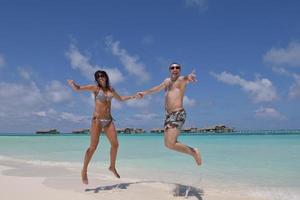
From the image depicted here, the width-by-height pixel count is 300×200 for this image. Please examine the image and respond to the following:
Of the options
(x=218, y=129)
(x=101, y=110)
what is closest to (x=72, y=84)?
(x=101, y=110)

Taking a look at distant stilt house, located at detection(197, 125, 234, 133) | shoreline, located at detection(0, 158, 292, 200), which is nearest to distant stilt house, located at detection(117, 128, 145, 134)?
distant stilt house, located at detection(197, 125, 234, 133)

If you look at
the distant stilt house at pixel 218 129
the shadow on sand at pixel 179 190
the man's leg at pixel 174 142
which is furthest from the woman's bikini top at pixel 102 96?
the distant stilt house at pixel 218 129

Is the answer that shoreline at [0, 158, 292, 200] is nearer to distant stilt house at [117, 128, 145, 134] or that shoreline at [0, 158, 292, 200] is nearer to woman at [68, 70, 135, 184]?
woman at [68, 70, 135, 184]

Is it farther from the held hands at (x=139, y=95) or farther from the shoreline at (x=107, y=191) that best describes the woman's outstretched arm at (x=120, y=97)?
the shoreline at (x=107, y=191)

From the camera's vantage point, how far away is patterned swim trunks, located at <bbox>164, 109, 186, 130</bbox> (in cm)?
611

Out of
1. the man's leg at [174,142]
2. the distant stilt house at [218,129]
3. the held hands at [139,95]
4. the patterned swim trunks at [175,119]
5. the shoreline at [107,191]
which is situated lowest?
the shoreline at [107,191]

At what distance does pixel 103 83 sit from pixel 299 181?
215 inches

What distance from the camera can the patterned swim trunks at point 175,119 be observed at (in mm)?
6113

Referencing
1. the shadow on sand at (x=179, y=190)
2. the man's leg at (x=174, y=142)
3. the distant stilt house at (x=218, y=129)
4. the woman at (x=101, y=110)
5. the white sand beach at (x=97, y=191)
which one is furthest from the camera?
the distant stilt house at (x=218, y=129)

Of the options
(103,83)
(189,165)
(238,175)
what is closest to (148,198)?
(103,83)

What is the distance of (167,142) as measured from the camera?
20.0ft

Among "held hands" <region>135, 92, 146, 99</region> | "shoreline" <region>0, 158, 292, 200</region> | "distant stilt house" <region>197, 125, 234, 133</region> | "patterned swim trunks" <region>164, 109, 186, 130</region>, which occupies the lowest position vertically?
"shoreline" <region>0, 158, 292, 200</region>

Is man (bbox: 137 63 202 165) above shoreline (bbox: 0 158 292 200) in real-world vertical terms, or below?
above

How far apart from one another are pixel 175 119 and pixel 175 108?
21 cm
